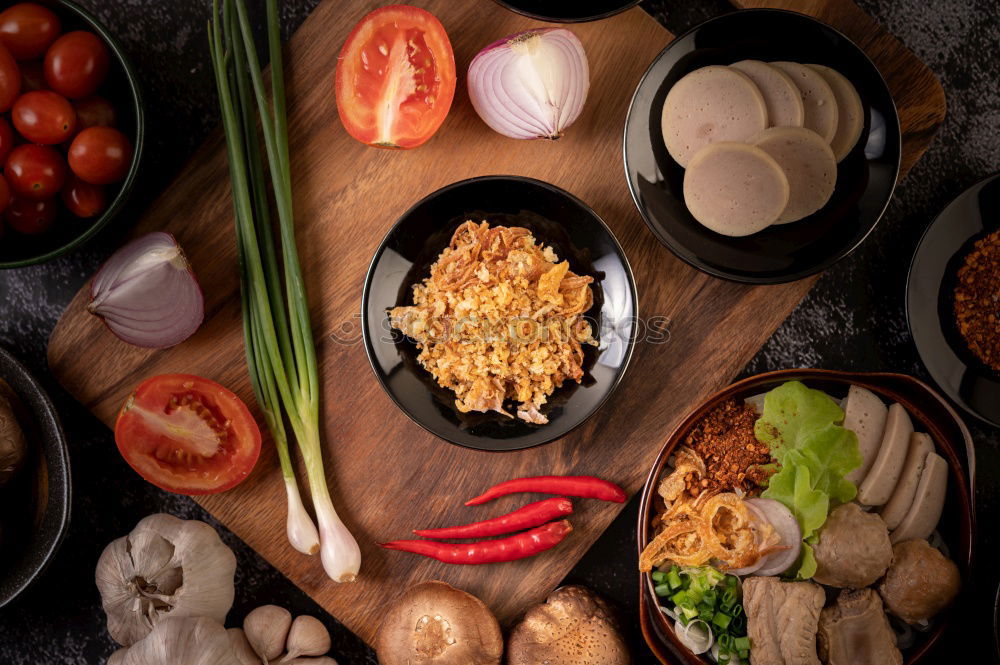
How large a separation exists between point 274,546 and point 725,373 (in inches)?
59.9

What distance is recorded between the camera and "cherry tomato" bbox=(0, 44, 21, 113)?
1.90 m

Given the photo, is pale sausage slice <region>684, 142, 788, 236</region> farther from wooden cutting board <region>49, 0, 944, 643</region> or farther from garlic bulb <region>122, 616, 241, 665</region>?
garlic bulb <region>122, 616, 241, 665</region>

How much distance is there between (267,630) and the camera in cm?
229

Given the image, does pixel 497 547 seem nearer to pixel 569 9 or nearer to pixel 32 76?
pixel 569 9

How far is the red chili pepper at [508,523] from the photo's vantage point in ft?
7.30

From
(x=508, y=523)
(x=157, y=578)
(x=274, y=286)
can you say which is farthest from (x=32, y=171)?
(x=508, y=523)

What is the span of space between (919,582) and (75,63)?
9.09 ft

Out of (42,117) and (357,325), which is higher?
(42,117)

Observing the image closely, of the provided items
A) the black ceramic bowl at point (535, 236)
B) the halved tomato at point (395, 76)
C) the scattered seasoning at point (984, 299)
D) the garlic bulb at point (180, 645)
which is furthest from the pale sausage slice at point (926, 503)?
the garlic bulb at point (180, 645)

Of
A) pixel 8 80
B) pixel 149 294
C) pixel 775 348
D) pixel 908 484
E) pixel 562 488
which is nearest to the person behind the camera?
pixel 8 80

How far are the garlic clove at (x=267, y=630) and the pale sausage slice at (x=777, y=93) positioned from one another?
2.13 m

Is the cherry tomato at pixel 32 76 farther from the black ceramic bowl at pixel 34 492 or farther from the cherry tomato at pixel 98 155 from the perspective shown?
the black ceramic bowl at pixel 34 492

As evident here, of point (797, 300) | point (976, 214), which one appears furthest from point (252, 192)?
point (976, 214)

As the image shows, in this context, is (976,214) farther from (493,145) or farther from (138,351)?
(138,351)
